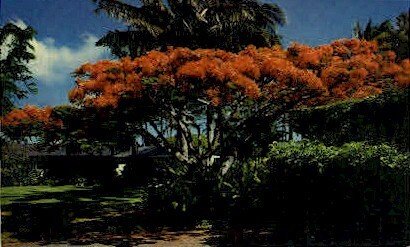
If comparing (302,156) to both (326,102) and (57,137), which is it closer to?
(326,102)


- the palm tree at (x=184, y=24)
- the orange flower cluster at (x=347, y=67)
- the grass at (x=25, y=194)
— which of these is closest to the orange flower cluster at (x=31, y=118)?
the palm tree at (x=184, y=24)

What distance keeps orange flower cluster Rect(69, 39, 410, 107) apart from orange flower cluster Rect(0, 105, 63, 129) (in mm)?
2060

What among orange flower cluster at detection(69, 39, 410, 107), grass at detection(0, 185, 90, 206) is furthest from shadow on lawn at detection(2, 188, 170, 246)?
grass at detection(0, 185, 90, 206)

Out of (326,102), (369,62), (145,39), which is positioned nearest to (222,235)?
(326,102)

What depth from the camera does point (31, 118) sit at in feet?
47.9

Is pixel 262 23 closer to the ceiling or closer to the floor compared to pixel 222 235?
closer to the ceiling

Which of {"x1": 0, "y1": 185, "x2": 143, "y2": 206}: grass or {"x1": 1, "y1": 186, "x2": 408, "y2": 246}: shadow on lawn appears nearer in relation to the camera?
{"x1": 1, "y1": 186, "x2": 408, "y2": 246}: shadow on lawn

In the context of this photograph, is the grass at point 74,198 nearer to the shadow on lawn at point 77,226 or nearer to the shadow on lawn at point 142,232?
the shadow on lawn at point 77,226

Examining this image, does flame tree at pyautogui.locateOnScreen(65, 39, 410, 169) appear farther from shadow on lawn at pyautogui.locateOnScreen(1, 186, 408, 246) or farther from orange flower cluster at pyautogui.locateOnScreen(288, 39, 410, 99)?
shadow on lawn at pyautogui.locateOnScreen(1, 186, 408, 246)

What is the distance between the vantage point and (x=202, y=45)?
18453 mm

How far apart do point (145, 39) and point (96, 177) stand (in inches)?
813

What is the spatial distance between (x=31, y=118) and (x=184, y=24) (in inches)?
267

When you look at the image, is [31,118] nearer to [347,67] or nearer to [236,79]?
[236,79]

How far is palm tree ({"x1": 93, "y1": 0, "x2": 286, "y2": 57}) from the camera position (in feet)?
59.9
